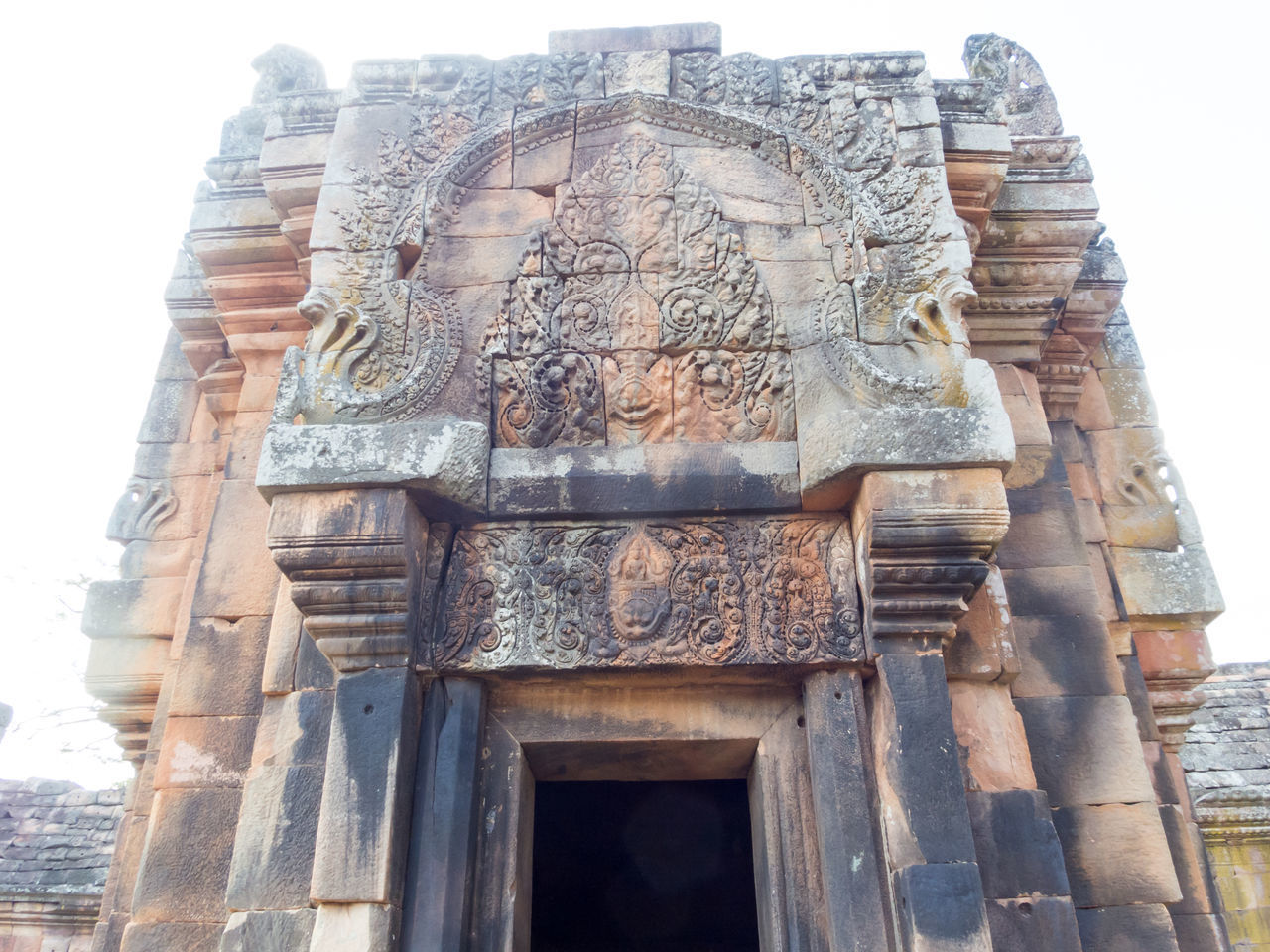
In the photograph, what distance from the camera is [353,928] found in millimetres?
2822

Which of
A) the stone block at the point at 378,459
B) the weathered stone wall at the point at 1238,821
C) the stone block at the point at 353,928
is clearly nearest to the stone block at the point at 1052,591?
the stone block at the point at 378,459

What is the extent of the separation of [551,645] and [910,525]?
1.35m

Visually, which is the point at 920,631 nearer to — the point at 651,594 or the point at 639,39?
the point at 651,594

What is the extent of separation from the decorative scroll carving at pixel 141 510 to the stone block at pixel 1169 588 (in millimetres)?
5093

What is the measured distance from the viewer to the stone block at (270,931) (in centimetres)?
300

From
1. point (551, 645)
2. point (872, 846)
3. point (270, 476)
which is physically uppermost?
point (270, 476)

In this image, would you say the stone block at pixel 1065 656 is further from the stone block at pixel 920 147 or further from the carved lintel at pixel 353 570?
the carved lintel at pixel 353 570

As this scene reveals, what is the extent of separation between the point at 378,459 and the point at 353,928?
5.10 feet

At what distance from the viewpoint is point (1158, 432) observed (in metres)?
4.89

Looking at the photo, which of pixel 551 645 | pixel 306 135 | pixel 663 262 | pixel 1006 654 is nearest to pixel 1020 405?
pixel 1006 654

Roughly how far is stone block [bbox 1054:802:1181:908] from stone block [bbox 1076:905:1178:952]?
2 cm

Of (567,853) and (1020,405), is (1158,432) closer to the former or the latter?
(1020,405)

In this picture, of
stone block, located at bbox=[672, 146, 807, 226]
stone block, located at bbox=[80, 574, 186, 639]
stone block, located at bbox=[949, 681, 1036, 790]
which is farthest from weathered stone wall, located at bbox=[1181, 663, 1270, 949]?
stone block, located at bbox=[80, 574, 186, 639]

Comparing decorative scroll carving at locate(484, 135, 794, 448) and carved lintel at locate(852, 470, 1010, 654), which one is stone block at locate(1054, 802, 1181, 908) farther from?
decorative scroll carving at locate(484, 135, 794, 448)
